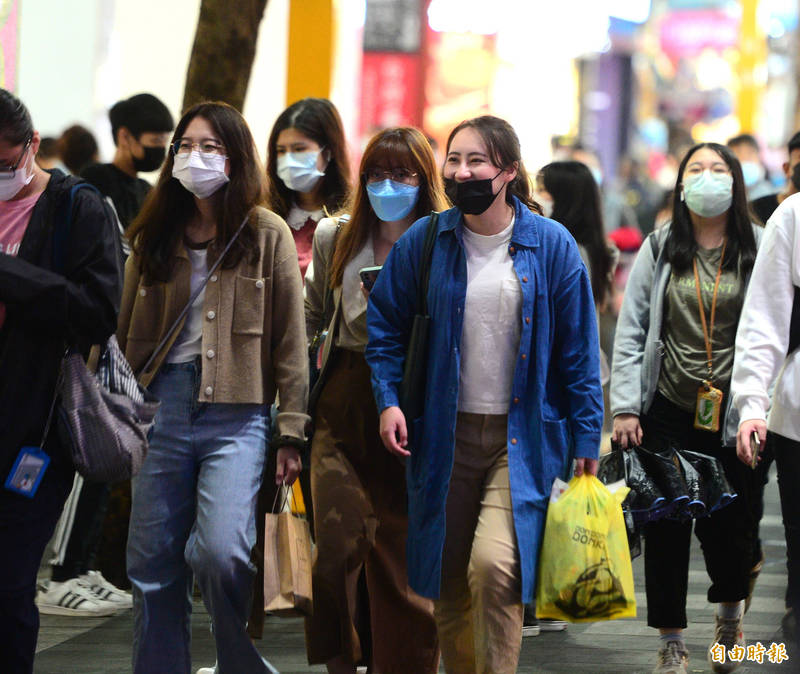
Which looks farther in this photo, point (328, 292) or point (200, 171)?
point (328, 292)

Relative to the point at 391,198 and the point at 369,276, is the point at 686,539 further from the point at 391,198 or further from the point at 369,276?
the point at 391,198

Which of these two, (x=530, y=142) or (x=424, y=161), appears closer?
(x=424, y=161)

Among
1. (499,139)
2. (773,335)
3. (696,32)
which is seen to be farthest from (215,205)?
(696,32)

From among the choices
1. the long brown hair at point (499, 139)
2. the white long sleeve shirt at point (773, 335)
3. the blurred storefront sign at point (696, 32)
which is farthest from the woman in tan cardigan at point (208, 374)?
the blurred storefront sign at point (696, 32)

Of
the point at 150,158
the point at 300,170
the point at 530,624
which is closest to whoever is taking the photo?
the point at 300,170

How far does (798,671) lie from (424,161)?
7.54 ft

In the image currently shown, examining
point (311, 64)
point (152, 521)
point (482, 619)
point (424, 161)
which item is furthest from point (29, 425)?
point (311, 64)

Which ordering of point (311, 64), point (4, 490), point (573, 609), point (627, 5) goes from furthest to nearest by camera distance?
point (627, 5) → point (311, 64) → point (573, 609) → point (4, 490)

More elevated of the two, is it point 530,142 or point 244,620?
point 530,142

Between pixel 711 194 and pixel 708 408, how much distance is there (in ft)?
2.99

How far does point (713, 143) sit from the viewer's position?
645cm

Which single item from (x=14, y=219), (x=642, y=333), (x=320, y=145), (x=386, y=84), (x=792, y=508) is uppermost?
(x=386, y=84)

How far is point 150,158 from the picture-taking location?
297 inches

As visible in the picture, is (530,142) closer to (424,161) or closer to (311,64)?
(311,64)
